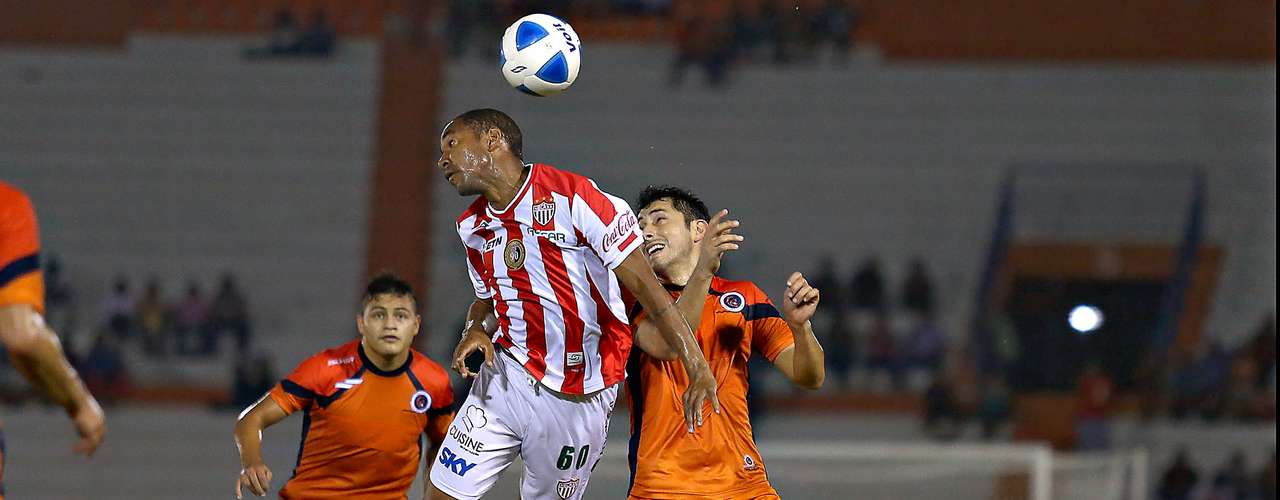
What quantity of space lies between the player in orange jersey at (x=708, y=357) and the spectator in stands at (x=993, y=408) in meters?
9.15

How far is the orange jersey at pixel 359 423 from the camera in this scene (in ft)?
17.0

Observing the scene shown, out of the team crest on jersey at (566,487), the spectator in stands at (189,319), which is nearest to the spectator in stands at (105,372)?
the spectator in stands at (189,319)

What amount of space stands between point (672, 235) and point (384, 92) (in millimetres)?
13931

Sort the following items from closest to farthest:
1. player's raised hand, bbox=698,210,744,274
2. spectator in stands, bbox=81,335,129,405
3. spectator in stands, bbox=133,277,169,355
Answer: player's raised hand, bbox=698,210,744,274, spectator in stands, bbox=81,335,129,405, spectator in stands, bbox=133,277,169,355

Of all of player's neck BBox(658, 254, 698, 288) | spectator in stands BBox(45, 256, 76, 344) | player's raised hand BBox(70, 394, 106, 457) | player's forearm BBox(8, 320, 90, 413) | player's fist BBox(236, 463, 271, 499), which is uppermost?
spectator in stands BBox(45, 256, 76, 344)

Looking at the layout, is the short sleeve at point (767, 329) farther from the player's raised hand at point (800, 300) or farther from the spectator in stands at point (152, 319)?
the spectator in stands at point (152, 319)

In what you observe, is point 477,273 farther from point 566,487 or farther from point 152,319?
point 152,319

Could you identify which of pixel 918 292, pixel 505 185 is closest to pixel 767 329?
pixel 505 185

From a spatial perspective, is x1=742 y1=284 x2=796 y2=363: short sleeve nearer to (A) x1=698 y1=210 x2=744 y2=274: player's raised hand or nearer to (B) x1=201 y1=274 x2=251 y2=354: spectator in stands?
(A) x1=698 y1=210 x2=744 y2=274: player's raised hand

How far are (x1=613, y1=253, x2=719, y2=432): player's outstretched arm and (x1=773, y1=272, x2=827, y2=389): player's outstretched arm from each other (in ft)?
0.95

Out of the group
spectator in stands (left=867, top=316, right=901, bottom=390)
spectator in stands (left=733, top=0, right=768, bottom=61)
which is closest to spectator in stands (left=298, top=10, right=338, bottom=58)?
spectator in stands (left=733, top=0, right=768, bottom=61)

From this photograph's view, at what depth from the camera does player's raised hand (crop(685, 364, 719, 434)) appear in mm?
3979

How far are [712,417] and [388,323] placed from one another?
1458 mm

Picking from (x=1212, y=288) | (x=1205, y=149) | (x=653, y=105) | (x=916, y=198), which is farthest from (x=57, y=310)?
(x=1205, y=149)
